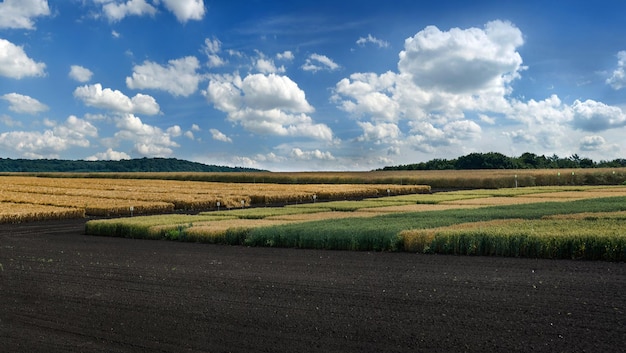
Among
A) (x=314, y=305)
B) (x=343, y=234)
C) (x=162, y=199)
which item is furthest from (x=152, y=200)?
(x=314, y=305)

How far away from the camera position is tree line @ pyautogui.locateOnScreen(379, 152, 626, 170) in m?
149

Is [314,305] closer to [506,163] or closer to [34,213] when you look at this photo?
[34,213]

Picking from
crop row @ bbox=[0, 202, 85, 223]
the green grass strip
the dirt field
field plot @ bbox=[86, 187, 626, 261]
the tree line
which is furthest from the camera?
the tree line

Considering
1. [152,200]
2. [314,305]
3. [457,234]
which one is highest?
[152,200]

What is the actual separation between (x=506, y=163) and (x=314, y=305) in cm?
14426

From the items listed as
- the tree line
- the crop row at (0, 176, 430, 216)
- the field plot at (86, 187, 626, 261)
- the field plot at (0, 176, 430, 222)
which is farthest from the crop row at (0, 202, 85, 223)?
the tree line

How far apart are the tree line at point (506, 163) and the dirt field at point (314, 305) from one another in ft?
446

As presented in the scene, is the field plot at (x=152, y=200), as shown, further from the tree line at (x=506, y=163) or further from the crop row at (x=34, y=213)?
the tree line at (x=506, y=163)

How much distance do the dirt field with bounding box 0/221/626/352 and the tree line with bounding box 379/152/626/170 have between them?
13587cm

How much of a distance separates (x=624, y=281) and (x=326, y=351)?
31.3 ft

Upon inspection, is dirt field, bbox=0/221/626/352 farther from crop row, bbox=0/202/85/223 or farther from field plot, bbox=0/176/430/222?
field plot, bbox=0/176/430/222

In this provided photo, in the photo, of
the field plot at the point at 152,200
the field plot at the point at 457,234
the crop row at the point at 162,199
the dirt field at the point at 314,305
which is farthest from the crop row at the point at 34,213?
the dirt field at the point at 314,305

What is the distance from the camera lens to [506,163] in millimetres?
147875

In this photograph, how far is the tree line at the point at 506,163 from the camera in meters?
149
